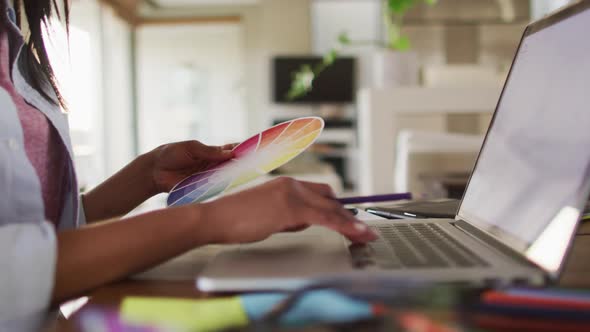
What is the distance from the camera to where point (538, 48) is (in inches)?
21.4

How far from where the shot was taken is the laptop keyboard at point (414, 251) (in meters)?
0.39

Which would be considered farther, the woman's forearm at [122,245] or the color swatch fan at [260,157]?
the color swatch fan at [260,157]

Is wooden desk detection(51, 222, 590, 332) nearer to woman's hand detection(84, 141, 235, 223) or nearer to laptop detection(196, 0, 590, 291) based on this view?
laptop detection(196, 0, 590, 291)

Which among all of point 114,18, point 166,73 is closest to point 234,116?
point 166,73

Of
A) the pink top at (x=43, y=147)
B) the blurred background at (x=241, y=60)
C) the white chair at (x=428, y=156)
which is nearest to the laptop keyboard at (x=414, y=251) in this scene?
the pink top at (x=43, y=147)

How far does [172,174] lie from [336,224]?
33 centimetres

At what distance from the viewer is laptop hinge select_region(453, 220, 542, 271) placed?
1.29ft

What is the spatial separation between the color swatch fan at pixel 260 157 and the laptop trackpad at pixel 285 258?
78 millimetres

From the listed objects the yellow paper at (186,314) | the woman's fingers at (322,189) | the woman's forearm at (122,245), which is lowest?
the yellow paper at (186,314)

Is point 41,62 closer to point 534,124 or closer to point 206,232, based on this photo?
point 206,232

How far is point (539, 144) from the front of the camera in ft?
1.53

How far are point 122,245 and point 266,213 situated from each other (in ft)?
0.38

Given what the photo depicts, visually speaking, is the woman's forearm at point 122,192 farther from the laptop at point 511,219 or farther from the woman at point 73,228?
the laptop at point 511,219

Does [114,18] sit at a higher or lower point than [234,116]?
higher
